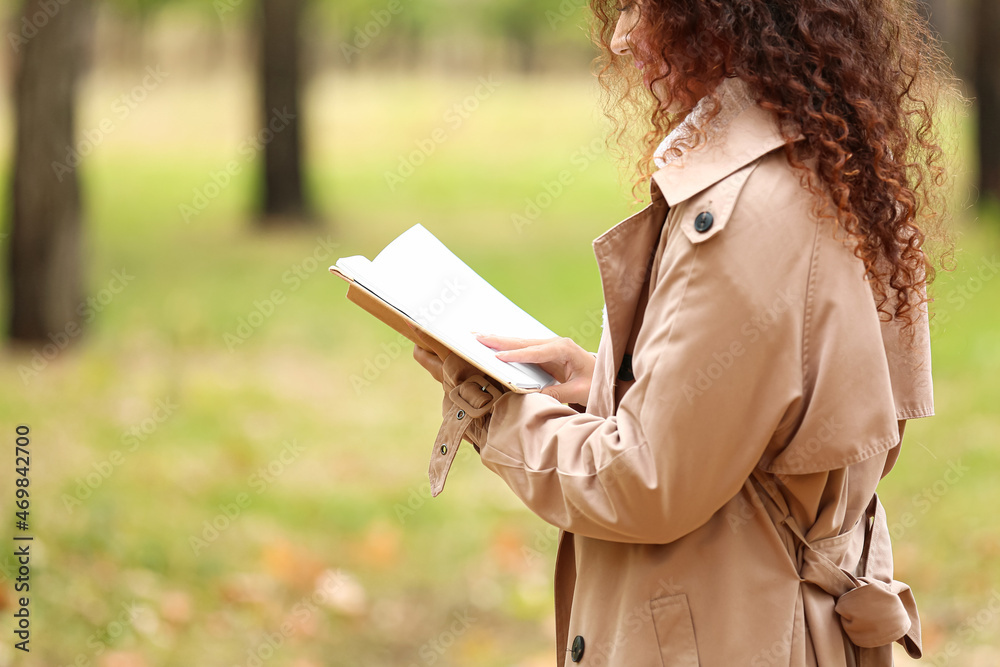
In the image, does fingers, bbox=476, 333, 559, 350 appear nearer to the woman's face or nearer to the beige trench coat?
the beige trench coat

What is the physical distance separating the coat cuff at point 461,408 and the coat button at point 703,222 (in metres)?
0.49

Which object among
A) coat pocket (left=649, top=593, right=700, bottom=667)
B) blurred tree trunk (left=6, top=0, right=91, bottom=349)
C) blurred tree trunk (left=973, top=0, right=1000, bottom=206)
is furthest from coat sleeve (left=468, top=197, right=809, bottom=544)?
blurred tree trunk (left=973, top=0, right=1000, bottom=206)

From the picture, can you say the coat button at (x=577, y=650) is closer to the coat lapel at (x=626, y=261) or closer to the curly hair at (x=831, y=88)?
the coat lapel at (x=626, y=261)

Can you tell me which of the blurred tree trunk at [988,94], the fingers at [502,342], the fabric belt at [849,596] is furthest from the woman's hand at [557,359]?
the blurred tree trunk at [988,94]

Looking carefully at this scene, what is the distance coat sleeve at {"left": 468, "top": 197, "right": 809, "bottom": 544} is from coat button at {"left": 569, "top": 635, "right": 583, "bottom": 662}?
0.28 m

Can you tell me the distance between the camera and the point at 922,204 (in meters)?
1.82

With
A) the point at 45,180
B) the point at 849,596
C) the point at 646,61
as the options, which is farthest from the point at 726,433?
the point at 45,180

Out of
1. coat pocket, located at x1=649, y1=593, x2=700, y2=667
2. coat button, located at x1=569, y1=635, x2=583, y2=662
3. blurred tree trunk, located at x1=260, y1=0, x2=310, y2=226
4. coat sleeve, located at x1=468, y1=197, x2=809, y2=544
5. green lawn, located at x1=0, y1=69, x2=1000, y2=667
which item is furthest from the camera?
blurred tree trunk, located at x1=260, y1=0, x2=310, y2=226

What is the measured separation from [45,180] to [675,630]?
642cm

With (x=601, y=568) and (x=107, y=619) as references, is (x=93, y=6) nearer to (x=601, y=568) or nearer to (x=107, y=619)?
(x=107, y=619)

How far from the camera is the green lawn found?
3.98 metres

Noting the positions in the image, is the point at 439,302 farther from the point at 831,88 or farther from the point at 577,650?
the point at 831,88

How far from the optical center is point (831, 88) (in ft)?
5.08

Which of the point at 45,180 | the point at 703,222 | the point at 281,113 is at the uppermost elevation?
the point at 703,222
